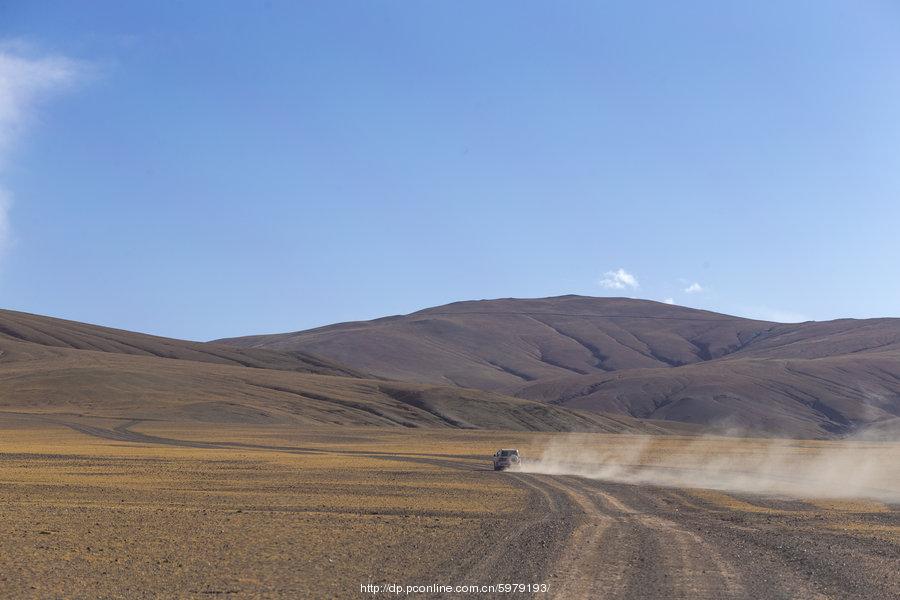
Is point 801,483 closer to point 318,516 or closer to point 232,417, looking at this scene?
point 318,516

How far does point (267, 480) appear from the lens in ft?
130

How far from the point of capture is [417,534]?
2228cm

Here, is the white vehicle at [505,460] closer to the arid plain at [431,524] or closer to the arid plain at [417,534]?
the arid plain at [431,524]

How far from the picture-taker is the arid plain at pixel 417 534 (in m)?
16.1

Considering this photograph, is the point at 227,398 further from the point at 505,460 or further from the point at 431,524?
the point at 431,524

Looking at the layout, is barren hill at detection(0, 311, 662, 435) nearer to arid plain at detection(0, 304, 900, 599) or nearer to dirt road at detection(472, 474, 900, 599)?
arid plain at detection(0, 304, 900, 599)

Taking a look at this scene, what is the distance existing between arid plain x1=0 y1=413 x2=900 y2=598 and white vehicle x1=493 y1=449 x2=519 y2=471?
5520mm

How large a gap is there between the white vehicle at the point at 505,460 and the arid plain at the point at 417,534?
552 centimetres

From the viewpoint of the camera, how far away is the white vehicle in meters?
52.8

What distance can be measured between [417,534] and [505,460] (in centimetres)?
3141

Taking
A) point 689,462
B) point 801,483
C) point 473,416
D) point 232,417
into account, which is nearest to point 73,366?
point 232,417

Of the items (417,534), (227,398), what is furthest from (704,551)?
(227,398)

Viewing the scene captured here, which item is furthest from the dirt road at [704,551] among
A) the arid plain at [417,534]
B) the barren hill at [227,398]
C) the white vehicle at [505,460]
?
the barren hill at [227,398]

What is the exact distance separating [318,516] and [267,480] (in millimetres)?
14332
